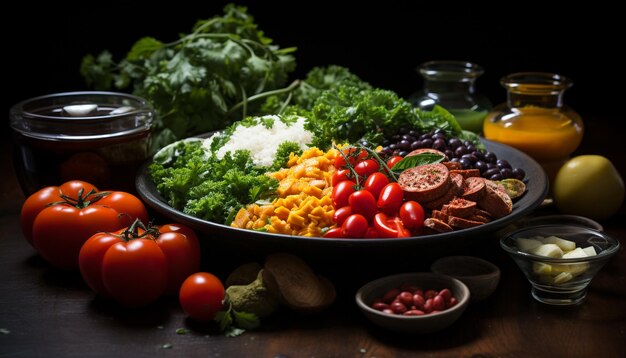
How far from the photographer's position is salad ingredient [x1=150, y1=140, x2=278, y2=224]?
3.83 metres

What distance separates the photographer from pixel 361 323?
3422mm

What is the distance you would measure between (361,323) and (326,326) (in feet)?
0.47

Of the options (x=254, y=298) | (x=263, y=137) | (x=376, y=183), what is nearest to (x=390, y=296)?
(x=254, y=298)

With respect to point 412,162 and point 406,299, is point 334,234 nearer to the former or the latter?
point 406,299

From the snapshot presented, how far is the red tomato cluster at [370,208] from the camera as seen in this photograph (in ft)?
11.7

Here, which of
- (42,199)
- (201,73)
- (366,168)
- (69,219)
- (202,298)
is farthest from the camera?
(201,73)

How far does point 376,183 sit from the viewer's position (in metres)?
3.82

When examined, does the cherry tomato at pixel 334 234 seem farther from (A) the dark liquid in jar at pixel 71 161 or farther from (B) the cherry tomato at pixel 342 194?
(A) the dark liquid in jar at pixel 71 161

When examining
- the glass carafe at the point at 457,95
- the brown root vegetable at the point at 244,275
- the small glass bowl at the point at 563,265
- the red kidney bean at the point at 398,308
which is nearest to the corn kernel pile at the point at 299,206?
the brown root vegetable at the point at 244,275

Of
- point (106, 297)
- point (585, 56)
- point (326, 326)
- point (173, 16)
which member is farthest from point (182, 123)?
point (585, 56)

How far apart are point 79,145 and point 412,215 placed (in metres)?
1.82

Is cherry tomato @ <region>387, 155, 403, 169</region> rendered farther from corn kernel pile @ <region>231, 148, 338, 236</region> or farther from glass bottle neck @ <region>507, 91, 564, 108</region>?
glass bottle neck @ <region>507, 91, 564, 108</region>

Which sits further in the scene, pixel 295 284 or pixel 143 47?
pixel 143 47

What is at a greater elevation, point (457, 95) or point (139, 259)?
point (139, 259)
